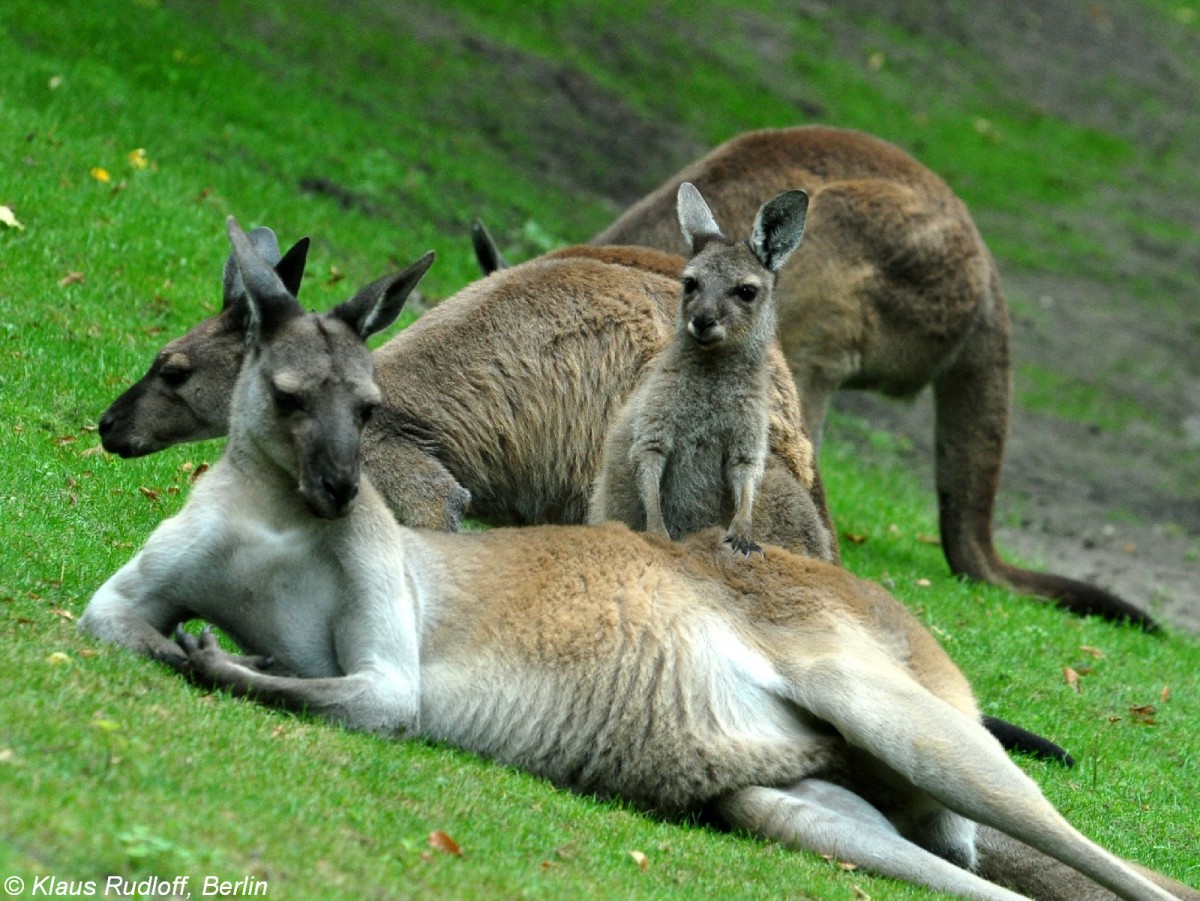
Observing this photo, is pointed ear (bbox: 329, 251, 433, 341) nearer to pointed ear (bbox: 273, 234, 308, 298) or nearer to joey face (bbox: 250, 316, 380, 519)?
joey face (bbox: 250, 316, 380, 519)

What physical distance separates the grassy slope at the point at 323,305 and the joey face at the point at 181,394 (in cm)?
46

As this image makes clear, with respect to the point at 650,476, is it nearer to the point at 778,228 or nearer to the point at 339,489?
the point at 778,228

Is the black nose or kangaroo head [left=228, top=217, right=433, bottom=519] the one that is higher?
kangaroo head [left=228, top=217, right=433, bottom=519]

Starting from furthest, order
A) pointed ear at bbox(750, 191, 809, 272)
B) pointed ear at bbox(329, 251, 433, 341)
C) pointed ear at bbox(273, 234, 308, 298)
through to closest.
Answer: pointed ear at bbox(750, 191, 809, 272) < pointed ear at bbox(273, 234, 308, 298) < pointed ear at bbox(329, 251, 433, 341)

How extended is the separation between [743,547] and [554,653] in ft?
3.40

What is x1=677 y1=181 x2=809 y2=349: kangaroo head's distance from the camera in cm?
739

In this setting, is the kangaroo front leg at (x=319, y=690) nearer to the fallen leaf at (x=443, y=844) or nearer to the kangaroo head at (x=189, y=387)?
the fallen leaf at (x=443, y=844)

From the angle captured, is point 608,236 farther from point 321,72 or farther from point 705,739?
point 321,72

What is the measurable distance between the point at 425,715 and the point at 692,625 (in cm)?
104

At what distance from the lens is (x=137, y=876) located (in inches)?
156

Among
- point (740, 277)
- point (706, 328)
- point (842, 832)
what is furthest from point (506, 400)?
point (842, 832)

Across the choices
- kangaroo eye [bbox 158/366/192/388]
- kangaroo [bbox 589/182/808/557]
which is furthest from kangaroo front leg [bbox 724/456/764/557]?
kangaroo eye [bbox 158/366/192/388]

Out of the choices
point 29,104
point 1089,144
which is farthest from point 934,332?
point 1089,144

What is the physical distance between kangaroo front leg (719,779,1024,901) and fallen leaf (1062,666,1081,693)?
3.75 m
